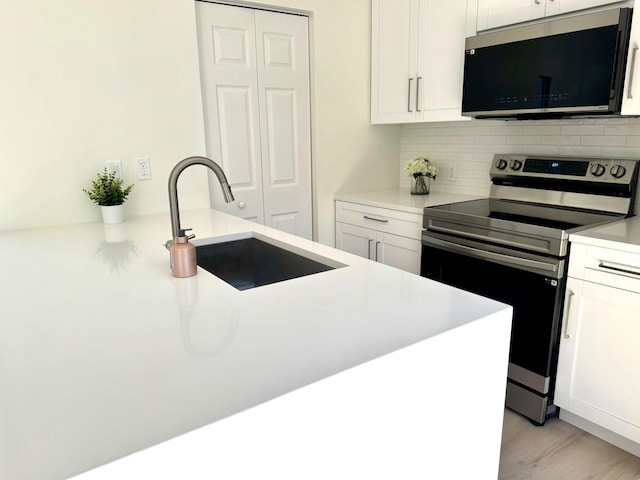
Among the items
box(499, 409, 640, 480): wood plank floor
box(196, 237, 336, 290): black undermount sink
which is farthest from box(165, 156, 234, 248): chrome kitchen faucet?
box(499, 409, 640, 480): wood plank floor

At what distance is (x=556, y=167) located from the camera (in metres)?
2.48

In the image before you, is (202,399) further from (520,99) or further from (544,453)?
(520,99)

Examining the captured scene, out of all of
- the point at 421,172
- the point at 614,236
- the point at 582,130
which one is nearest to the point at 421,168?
the point at 421,172

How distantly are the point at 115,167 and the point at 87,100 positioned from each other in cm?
32

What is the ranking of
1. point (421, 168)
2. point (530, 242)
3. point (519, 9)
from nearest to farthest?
point (530, 242)
point (519, 9)
point (421, 168)

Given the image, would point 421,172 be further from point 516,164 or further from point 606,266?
point 606,266

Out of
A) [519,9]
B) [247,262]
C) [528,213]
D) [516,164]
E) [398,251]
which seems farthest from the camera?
[398,251]

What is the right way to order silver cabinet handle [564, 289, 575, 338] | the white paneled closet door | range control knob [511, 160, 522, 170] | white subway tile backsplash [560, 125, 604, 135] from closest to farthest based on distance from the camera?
silver cabinet handle [564, 289, 575, 338] < white subway tile backsplash [560, 125, 604, 135] < the white paneled closet door < range control knob [511, 160, 522, 170]

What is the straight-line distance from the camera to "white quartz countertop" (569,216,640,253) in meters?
1.75

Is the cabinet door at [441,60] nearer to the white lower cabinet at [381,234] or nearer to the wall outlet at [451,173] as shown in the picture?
the wall outlet at [451,173]

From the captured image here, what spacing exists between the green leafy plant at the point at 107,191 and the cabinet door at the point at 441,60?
1.81 metres

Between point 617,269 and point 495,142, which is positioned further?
point 495,142

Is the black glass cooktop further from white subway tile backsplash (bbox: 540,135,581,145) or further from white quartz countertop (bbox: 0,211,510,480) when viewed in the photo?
white quartz countertop (bbox: 0,211,510,480)

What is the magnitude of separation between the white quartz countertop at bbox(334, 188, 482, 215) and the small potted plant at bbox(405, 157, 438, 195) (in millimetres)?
50
